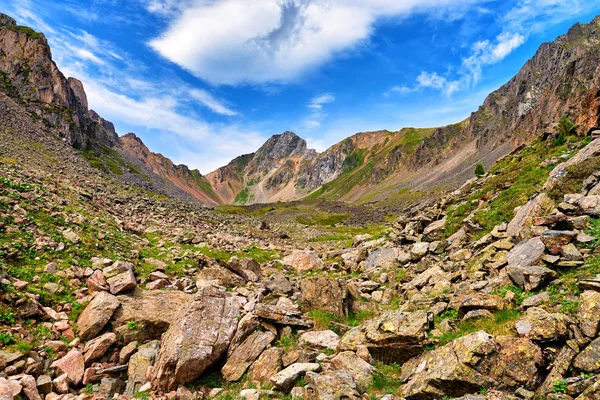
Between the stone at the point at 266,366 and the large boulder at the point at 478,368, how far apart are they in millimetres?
4739

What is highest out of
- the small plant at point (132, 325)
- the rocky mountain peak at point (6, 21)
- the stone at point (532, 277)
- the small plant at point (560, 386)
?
the rocky mountain peak at point (6, 21)

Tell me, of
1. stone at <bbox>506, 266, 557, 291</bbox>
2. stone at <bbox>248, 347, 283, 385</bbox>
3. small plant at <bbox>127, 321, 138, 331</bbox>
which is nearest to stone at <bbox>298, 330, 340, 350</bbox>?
stone at <bbox>248, 347, 283, 385</bbox>

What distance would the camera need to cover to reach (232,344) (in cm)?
1255

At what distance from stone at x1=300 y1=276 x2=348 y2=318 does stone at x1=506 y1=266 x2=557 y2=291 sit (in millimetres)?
7914

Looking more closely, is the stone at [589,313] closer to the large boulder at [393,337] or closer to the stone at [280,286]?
the large boulder at [393,337]

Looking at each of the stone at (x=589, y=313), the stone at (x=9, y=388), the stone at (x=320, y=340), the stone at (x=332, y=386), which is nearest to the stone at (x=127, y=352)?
the stone at (x=9, y=388)

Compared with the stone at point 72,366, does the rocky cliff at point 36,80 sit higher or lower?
higher

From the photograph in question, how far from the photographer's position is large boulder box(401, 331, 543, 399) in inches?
310

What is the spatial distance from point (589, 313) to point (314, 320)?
10.2 meters

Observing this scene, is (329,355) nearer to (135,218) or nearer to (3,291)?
(3,291)

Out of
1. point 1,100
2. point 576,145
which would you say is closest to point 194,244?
point 576,145

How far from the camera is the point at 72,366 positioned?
36.1 feet

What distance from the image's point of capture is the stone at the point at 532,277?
34.7 feet

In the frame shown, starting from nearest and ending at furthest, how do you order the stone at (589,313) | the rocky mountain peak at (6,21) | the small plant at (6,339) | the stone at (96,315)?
the stone at (589,313), the small plant at (6,339), the stone at (96,315), the rocky mountain peak at (6,21)
